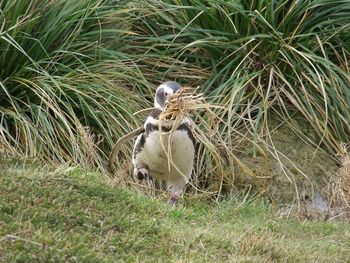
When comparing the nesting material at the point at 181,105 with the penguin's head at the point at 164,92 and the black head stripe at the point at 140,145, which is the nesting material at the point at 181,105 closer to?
the penguin's head at the point at 164,92

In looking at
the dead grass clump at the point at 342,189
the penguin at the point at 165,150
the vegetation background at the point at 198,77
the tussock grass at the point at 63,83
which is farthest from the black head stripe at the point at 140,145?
the dead grass clump at the point at 342,189

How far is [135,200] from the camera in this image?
6605mm

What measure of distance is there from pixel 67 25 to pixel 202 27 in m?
1.56

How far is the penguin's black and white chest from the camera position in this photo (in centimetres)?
802

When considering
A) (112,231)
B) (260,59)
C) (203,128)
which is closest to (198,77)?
(260,59)

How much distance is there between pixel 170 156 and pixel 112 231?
217 centimetres

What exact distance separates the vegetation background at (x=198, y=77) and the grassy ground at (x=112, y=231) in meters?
1.87

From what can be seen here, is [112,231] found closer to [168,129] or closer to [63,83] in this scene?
[168,129]

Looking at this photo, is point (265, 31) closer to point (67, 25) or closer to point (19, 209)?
point (67, 25)

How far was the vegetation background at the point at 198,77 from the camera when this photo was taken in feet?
30.2

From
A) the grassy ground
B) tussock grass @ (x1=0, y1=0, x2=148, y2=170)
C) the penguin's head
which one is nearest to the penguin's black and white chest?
the penguin's head

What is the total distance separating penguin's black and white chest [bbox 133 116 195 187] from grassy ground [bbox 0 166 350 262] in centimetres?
103

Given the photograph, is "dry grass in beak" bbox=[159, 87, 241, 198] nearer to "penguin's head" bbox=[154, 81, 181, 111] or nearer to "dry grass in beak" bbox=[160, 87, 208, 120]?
"dry grass in beak" bbox=[160, 87, 208, 120]

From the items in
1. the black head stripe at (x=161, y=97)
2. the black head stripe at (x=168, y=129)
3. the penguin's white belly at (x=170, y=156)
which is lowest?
the penguin's white belly at (x=170, y=156)
